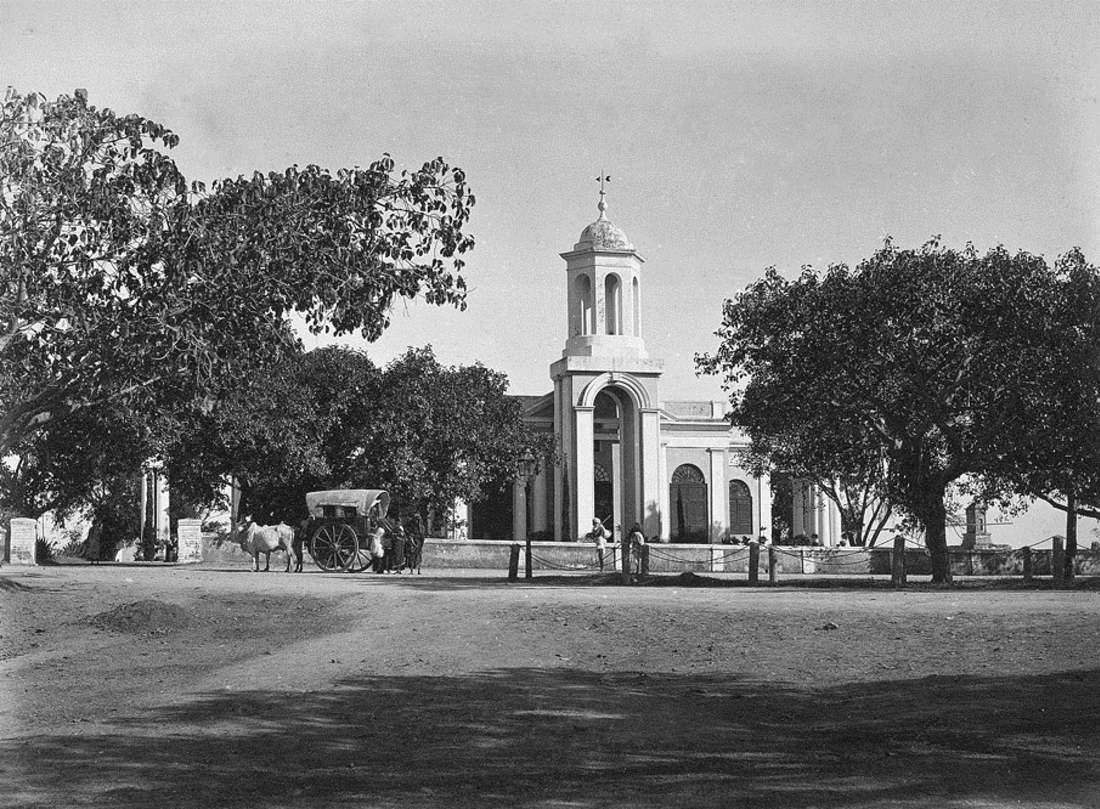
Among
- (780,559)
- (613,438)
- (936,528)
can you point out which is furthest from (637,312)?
(936,528)

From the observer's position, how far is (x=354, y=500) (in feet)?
86.7

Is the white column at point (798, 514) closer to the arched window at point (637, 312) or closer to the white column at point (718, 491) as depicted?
the white column at point (718, 491)

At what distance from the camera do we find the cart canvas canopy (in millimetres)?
26344

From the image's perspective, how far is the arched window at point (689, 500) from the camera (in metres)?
55.6

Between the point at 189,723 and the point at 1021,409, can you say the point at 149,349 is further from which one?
the point at 1021,409

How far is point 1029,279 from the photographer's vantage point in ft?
74.5

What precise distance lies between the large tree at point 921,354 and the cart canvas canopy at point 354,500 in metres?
7.85

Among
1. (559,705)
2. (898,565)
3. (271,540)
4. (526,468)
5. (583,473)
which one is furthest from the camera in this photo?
(583,473)

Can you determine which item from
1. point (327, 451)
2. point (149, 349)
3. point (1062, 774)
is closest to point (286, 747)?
point (1062, 774)

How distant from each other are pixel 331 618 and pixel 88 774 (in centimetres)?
828

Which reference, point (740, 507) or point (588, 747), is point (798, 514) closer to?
point (740, 507)

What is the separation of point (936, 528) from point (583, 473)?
26.5 metres

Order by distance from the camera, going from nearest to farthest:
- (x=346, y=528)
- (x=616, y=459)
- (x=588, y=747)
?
1. (x=588, y=747)
2. (x=346, y=528)
3. (x=616, y=459)

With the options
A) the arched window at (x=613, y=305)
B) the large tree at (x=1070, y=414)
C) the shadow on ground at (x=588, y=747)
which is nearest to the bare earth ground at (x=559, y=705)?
the shadow on ground at (x=588, y=747)
